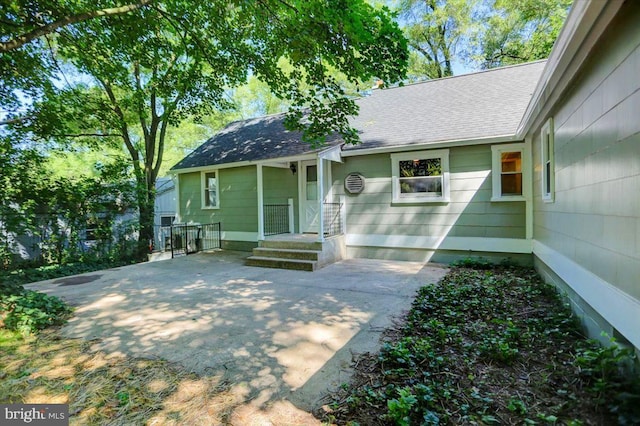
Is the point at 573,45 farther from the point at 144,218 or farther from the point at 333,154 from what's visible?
the point at 144,218

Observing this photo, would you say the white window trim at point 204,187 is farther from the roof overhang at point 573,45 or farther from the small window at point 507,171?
the roof overhang at point 573,45

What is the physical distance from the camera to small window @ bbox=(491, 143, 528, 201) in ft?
22.2

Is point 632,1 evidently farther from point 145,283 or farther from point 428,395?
point 145,283

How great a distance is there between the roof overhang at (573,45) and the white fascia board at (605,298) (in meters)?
1.99

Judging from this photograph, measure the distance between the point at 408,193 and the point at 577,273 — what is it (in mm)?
4694

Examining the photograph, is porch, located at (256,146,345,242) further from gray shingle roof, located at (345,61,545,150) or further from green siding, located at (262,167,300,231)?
gray shingle roof, located at (345,61,545,150)

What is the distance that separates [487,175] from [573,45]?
4.55 m

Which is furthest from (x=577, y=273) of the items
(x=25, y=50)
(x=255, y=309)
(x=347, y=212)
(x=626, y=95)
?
(x=25, y=50)

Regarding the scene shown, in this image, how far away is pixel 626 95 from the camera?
7.17 ft

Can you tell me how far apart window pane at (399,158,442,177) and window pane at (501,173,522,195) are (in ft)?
4.49

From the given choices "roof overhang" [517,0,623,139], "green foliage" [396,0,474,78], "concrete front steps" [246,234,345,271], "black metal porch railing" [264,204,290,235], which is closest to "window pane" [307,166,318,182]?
"black metal porch railing" [264,204,290,235]

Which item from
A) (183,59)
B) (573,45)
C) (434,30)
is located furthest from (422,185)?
(434,30)

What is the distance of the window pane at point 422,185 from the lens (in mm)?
7594

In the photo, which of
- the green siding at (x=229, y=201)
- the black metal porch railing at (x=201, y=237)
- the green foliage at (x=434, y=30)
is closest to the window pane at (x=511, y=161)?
the green siding at (x=229, y=201)
